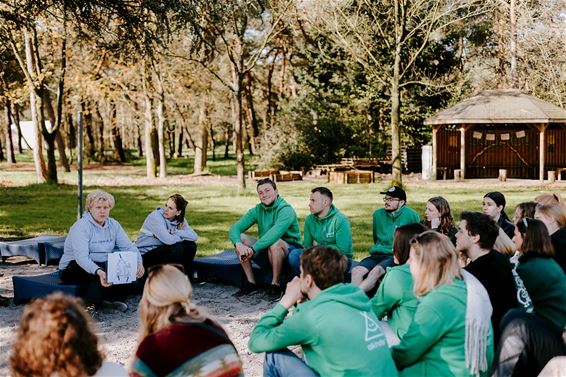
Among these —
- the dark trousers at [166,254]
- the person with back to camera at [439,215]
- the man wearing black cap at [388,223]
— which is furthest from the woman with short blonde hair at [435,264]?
the dark trousers at [166,254]

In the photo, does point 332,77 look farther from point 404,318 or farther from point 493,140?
point 404,318

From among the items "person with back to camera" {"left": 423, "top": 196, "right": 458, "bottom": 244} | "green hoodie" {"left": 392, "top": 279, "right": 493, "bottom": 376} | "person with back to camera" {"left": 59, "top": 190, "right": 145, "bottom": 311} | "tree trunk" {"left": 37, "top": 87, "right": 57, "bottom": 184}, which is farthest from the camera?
"tree trunk" {"left": 37, "top": 87, "right": 57, "bottom": 184}

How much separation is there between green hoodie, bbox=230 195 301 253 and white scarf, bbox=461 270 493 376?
4042 mm

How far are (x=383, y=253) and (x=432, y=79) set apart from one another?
26890mm

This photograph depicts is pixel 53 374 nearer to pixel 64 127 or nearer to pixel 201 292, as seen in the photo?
pixel 201 292

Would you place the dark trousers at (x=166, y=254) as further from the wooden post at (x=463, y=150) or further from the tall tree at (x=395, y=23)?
the wooden post at (x=463, y=150)

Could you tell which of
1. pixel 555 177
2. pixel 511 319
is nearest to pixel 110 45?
pixel 511 319

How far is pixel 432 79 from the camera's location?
3256cm

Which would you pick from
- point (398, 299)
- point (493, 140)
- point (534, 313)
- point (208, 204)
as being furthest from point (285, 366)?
point (493, 140)

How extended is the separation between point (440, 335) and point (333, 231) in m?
3.84

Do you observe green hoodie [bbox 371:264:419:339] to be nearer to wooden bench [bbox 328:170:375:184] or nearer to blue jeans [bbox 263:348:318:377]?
blue jeans [bbox 263:348:318:377]

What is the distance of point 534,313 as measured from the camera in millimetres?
4172

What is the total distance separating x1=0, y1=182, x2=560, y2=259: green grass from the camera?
44.0 feet

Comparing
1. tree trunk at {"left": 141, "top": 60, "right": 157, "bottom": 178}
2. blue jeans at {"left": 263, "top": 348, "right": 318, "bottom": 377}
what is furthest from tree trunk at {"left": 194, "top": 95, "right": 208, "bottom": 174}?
blue jeans at {"left": 263, "top": 348, "right": 318, "bottom": 377}
